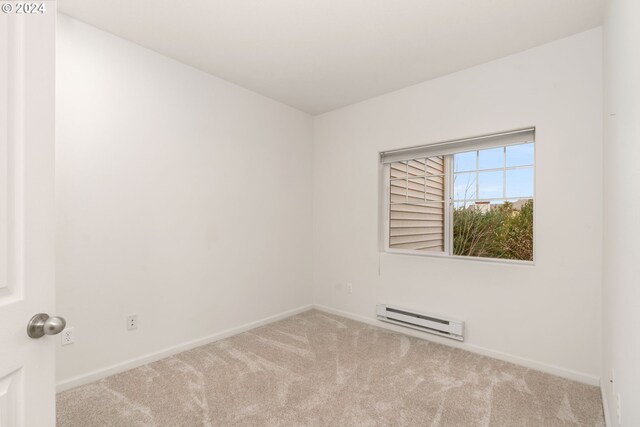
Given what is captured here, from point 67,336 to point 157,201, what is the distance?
1.09 metres

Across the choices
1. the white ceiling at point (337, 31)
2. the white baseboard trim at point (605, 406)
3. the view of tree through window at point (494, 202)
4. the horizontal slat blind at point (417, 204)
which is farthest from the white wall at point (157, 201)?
the white baseboard trim at point (605, 406)

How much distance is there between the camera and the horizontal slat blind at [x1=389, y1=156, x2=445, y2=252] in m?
3.15

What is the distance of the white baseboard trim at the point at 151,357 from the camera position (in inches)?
85.2

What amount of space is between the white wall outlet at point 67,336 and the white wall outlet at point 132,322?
35 cm

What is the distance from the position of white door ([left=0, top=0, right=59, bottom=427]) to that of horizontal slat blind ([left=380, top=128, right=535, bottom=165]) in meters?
→ 2.85

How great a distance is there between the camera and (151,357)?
8.36 feet

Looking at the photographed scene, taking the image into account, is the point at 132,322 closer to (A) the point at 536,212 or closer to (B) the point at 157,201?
(B) the point at 157,201

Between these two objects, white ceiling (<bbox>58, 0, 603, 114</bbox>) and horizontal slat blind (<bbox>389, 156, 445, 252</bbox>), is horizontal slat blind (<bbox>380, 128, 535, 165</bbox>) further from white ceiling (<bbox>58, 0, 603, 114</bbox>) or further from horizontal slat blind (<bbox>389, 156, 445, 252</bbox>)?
white ceiling (<bbox>58, 0, 603, 114</bbox>)

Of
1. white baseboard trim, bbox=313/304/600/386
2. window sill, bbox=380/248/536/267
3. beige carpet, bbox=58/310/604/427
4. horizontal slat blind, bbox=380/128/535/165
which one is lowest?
beige carpet, bbox=58/310/604/427

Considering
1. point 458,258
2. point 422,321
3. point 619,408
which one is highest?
point 458,258

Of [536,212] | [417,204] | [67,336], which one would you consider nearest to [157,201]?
[67,336]

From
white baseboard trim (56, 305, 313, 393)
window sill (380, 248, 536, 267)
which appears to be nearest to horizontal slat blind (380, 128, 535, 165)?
window sill (380, 248, 536, 267)

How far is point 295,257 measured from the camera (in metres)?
3.82

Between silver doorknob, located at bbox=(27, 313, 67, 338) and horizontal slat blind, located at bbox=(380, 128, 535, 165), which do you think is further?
horizontal slat blind, located at bbox=(380, 128, 535, 165)
